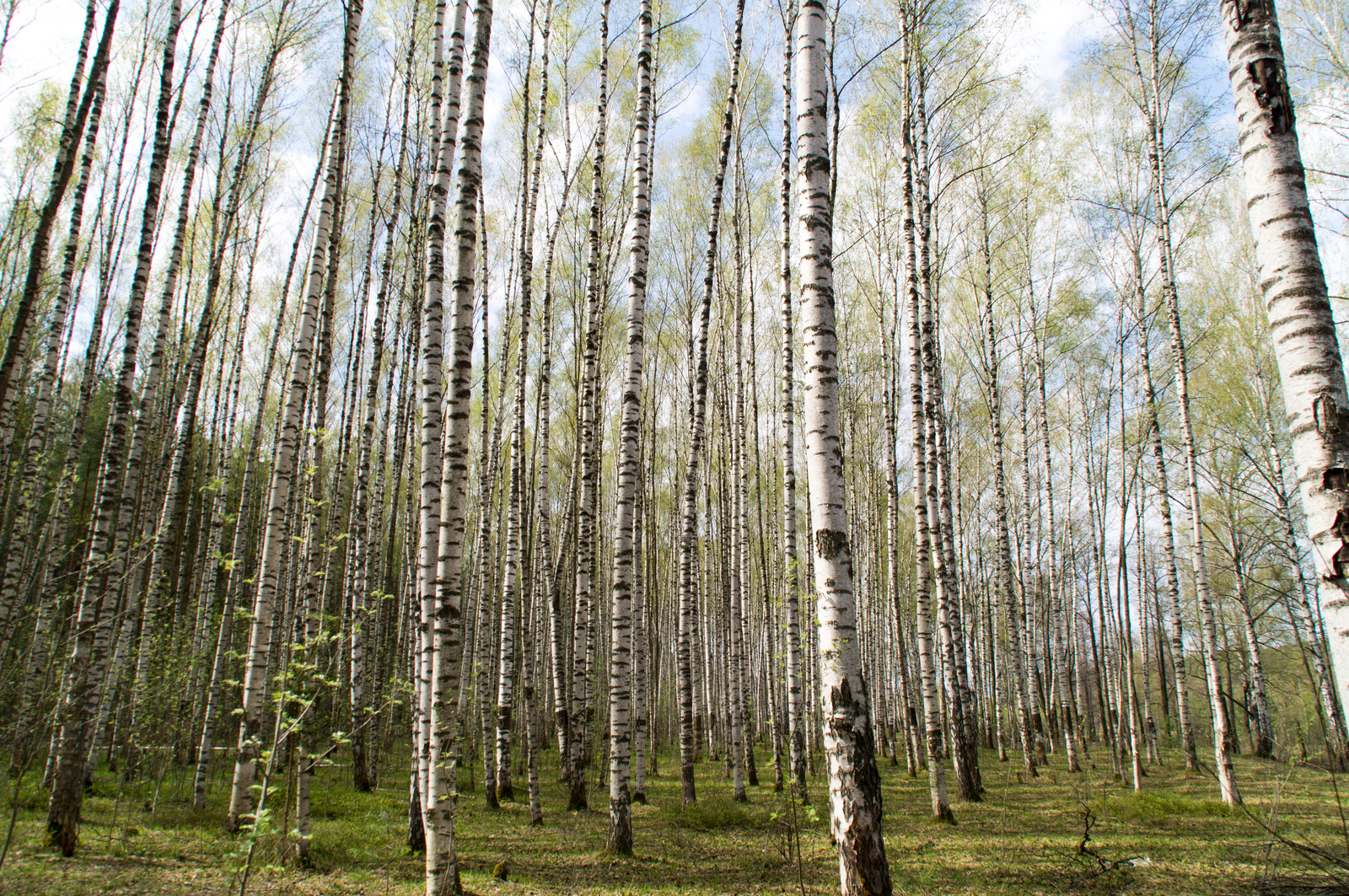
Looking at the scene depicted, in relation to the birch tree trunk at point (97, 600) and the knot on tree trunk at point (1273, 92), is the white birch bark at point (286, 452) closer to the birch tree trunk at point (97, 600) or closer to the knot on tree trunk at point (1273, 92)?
the birch tree trunk at point (97, 600)

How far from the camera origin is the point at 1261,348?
13562 mm

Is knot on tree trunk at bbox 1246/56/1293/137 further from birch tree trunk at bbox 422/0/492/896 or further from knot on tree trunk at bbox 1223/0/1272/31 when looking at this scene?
birch tree trunk at bbox 422/0/492/896

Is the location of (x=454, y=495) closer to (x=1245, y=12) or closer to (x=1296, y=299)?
(x=1296, y=299)

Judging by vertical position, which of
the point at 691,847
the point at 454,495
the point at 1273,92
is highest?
the point at 1273,92

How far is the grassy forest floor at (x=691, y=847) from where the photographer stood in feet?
16.6

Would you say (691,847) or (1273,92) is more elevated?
(1273,92)

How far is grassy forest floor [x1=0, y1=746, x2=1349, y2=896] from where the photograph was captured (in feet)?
16.6

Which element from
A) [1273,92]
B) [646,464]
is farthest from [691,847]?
[646,464]

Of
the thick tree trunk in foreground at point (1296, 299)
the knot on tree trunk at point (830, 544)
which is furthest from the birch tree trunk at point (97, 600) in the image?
the thick tree trunk in foreground at point (1296, 299)

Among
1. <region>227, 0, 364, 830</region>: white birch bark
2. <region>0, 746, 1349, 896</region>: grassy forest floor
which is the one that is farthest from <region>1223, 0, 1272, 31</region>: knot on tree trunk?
<region>227, 0, 364, 830</region>: white birch bark

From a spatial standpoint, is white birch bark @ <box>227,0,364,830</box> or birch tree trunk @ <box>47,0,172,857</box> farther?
white birch bark @ <box>227,0,364,830</box>

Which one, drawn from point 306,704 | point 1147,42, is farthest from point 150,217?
point 1147,42

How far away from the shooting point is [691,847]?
6.40 meters

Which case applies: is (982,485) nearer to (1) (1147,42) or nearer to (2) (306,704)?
(1) (1147,42)
